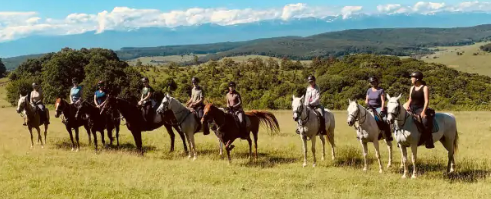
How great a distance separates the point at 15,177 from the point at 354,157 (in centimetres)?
1126

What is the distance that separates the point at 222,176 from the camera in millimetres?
12117

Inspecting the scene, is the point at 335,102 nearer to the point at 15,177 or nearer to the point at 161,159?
the point at 161,159

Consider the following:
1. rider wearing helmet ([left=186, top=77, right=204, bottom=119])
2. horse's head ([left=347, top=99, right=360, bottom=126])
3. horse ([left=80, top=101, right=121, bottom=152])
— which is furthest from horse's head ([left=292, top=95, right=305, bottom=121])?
horse ([left=80, top=101, right=121, bottom=152])

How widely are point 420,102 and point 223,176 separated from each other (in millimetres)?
6222

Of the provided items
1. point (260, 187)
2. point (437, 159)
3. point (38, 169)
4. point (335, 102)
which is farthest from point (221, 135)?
point (335, 102)

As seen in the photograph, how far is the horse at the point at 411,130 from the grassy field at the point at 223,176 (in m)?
0.71

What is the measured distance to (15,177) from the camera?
11.9 meters

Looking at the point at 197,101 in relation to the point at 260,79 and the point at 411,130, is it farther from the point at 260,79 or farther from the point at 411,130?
the point at 260,79

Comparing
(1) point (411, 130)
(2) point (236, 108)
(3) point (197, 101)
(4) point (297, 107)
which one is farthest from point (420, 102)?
(3) point (197, 101)

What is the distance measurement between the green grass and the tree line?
3713 cm

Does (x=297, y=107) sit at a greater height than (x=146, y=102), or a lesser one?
greater

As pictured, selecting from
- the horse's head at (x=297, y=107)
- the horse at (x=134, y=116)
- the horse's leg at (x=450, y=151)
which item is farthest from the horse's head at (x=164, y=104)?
the horse's leg at (x=450, y=151)

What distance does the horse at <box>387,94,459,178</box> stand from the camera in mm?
11258

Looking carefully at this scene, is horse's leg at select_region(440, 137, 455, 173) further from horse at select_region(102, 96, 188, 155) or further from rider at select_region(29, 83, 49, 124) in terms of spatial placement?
rider at select_region(29, 83, 49, 124)
